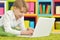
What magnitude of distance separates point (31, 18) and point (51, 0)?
0.56 metres

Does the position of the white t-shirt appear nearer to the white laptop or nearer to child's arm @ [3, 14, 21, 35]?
child's arm @ [3, 14, 21, 35]

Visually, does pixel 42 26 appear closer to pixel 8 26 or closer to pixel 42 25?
pixel 42 25

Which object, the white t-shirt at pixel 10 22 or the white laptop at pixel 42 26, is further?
the white t-shirt at pixel 10 22

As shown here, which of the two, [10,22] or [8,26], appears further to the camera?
[10,22]

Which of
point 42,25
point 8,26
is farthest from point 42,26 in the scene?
point 8,26

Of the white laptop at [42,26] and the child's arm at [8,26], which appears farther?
the child's arm at [8,26]

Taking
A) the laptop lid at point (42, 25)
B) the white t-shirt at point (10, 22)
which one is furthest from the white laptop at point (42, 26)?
the white t-shirt at point (10, 22)

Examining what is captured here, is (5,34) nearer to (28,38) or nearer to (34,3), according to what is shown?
Answer: (28,38)

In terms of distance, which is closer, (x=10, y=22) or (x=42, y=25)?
(x=42, y=25)

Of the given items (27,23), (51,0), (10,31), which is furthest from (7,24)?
(51,0)

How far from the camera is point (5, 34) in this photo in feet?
7.52

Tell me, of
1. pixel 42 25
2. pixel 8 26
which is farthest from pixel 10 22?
pixel 42 25

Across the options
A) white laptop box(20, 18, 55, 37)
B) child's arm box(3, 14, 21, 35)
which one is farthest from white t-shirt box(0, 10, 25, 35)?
white laptop box(20, 18, 55, 37)

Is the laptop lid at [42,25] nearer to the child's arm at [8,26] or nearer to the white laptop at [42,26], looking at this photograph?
the white laptop at [42,26]
